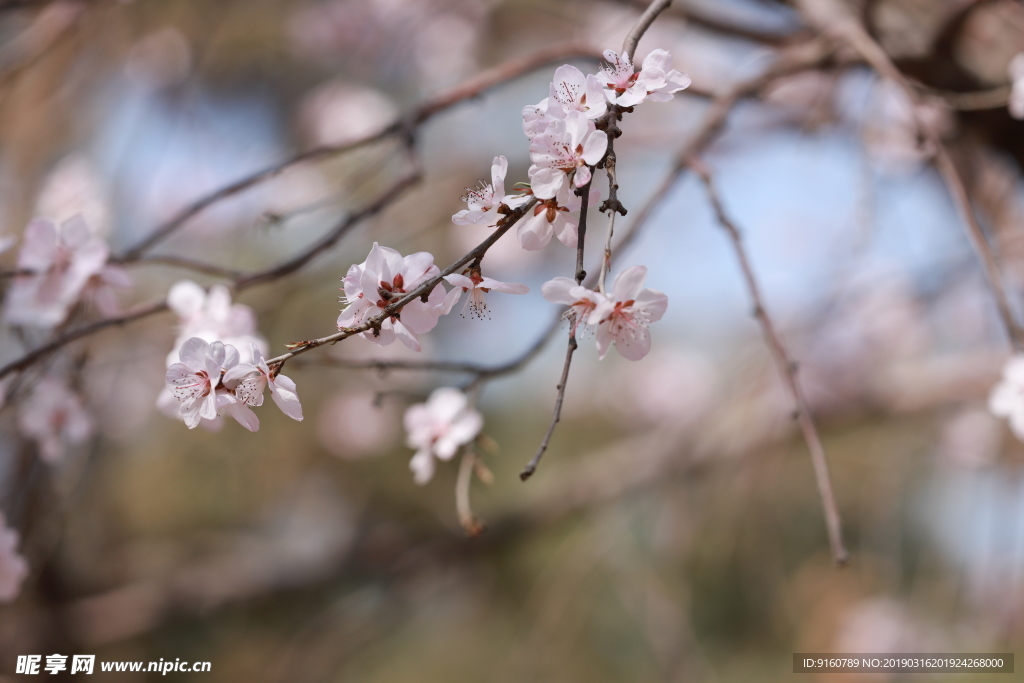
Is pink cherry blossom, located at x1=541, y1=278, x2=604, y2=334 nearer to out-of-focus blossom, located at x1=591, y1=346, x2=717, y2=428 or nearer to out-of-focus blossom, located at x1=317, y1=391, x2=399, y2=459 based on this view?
out-of-focus blossom, located at x1=591, y1=346, x2=717, y2=428

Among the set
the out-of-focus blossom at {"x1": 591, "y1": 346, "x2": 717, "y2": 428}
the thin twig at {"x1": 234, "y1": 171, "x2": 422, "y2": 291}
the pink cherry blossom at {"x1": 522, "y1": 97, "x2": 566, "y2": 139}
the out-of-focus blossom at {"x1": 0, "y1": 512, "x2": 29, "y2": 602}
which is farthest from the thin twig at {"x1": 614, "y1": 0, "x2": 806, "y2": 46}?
the out-of-focus blossom at {"x1": 591, "y1": 346, "x2": 717, "y2": 428}

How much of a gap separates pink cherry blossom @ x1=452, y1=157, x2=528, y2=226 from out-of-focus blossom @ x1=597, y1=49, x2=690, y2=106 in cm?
7

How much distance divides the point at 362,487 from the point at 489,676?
3.60ft

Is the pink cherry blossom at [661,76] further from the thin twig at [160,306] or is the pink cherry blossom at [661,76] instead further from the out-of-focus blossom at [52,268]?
the out-of-focus blossom at [52,268]

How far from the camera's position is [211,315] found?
588 millimetres

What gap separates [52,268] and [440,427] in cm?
42

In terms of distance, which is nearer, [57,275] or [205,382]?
[205,382]

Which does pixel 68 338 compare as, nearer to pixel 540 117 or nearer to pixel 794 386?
pixel 540 117

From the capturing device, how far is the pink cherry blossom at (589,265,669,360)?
36 centimetres

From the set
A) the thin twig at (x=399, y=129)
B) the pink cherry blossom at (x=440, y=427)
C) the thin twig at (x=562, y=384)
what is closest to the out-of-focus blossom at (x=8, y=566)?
the thin twig at (x=399, y=129)

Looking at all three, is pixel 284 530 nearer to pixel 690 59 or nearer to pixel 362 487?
pixel 362 487

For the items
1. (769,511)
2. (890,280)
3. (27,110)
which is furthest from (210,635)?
(890,280)

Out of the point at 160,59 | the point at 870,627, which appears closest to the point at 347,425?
the point at 160,59

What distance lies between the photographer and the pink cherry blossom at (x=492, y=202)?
1.15 ft
